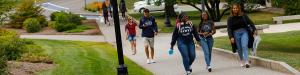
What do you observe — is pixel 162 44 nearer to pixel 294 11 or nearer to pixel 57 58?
pixel 57 58

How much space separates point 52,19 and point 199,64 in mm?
28316

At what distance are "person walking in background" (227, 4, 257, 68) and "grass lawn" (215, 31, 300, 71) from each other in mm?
860

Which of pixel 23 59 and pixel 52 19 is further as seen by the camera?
pixel 52 19

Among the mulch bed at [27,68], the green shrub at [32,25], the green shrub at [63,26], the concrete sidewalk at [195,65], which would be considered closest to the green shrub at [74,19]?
the green shrub at [63,26]

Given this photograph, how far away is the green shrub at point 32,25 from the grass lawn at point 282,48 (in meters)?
16.4

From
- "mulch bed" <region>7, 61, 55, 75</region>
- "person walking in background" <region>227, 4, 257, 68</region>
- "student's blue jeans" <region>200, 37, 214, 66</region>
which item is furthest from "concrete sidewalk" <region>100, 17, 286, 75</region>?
"mulch bed" <region>7, 61, 55, 75</region>

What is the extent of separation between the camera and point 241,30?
15.2 m

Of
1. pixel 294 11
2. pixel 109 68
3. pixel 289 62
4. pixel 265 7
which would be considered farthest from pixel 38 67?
pixel 265 7

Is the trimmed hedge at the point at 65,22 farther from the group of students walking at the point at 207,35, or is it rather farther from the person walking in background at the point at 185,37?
the person walking in background at the point at 185,37

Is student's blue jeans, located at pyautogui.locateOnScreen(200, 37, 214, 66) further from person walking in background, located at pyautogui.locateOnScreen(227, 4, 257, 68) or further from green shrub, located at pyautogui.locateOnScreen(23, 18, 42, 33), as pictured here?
green shrub, located at pyautogui.locateOnScreen(23, 18, 42, 33)

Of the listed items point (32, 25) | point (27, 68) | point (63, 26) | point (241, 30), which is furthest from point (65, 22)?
point (241, 30)

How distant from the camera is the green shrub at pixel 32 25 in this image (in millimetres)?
38094

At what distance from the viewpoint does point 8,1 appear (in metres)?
15.4

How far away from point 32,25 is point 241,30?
24.6m
